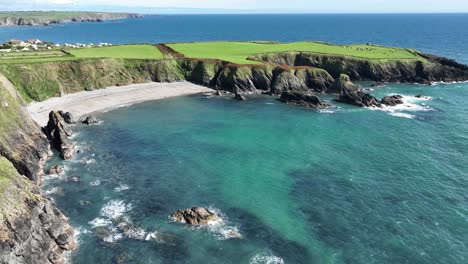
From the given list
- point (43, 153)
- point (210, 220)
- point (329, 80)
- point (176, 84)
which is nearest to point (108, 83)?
point (176, 84)

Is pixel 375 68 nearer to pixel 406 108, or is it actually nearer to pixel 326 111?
pixel 406 108

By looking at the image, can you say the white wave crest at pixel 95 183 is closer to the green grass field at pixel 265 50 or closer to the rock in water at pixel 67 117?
the rock in water at pixel 67 117

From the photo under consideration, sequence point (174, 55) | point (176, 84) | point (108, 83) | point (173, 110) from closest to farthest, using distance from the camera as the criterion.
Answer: point (173, 110) → point (108, 83) → point (176, 84) → point (174, 55)

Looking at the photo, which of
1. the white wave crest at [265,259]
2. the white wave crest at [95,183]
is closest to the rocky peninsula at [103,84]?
the white wave crest at [95,183]

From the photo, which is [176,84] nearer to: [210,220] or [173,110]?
[173,110]

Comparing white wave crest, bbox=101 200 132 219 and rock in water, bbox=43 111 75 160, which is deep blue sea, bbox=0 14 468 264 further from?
rock in water, bbox=43 111 75 160

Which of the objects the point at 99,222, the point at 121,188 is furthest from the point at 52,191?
the point at 99,222
